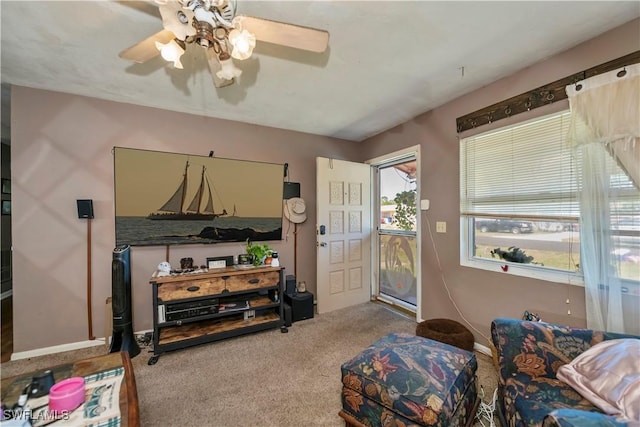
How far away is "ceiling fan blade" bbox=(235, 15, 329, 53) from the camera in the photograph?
1.27 metres

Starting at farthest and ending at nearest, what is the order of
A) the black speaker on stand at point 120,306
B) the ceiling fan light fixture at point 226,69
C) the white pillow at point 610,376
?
the black speaker on stand at point 120,306
the ceiling fan light fixture at point 226,69
the white pillow at point 610,376

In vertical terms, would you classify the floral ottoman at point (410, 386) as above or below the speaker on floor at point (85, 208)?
below

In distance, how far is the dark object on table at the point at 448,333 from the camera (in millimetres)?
2076

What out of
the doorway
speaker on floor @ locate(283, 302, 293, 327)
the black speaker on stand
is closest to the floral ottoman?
speaker on floor @ locate(283, 302, 293, 327)

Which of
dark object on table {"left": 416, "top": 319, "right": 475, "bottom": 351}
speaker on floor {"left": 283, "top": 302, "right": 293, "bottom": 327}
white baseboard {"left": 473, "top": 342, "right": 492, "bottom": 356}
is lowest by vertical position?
white baseboard {"left": 473, "top": 342, "right": 492, "bottom": 356}

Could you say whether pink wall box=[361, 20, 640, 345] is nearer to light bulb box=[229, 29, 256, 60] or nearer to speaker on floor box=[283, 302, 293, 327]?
speaker on floor box=[283, 302, 293, 327]

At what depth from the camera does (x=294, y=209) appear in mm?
3510

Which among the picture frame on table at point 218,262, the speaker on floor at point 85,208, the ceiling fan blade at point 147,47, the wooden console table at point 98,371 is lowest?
the wooden console table at point 98,371

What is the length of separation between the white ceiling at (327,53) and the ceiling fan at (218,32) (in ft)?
0.92

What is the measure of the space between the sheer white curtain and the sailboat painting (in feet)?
9.55

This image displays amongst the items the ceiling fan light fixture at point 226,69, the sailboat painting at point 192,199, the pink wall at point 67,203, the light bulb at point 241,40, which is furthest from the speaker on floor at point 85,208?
the light bulb at point 241,40

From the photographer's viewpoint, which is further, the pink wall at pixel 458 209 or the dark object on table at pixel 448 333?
the dark object on table at pixel 448 333

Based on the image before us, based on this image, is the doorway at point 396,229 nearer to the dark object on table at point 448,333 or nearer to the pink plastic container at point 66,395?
the dark object on table at point 448,333

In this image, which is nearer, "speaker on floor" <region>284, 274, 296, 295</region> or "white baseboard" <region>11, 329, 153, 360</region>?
"white baseboard" <region>11, 329, 153, 360</region>
